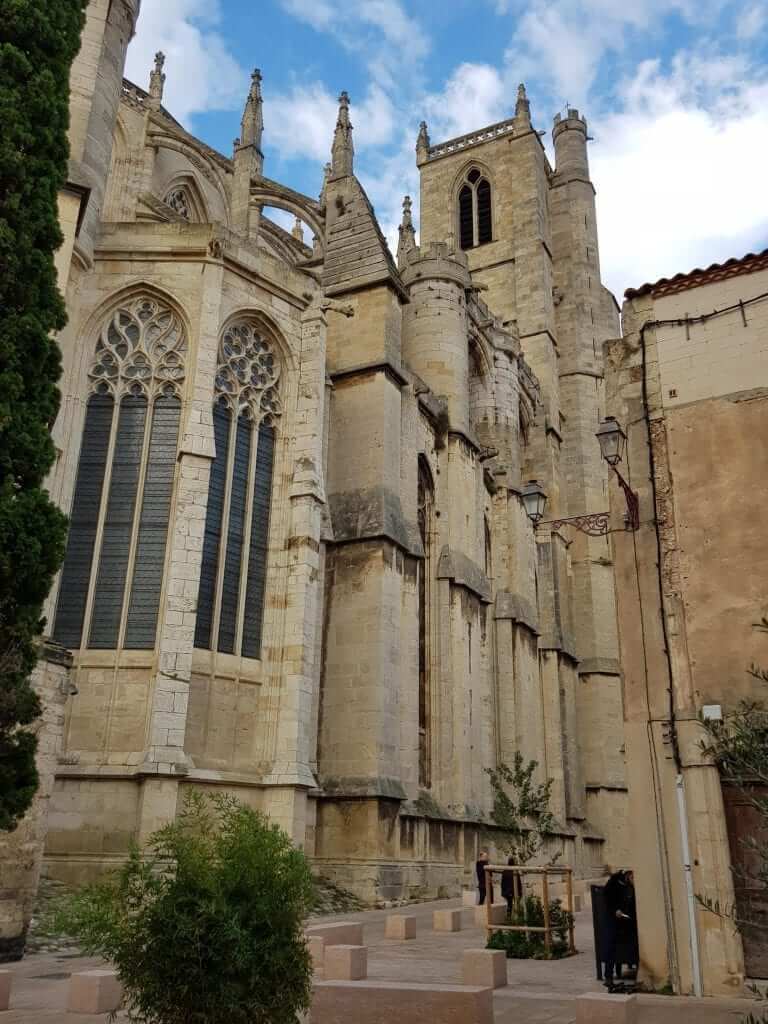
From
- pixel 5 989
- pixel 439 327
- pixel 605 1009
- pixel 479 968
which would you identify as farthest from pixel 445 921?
pixel 439 327

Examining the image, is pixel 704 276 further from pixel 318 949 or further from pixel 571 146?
pixel 571 146

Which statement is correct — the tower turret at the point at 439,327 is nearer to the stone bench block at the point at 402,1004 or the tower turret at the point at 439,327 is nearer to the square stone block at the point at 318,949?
the square stone block at the point at 318,949

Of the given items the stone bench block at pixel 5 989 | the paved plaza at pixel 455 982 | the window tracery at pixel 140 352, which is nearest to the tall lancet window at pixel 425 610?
the paved plaza at pixel 455 982

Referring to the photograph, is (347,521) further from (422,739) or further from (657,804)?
(657,804)

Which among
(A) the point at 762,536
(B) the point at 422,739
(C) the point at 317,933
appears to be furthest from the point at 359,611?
(A) the point at 762,536

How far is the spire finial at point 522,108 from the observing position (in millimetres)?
39000

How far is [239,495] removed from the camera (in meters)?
15.4

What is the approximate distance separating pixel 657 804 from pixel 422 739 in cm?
1151

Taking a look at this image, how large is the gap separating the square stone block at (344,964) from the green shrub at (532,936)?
117 inches

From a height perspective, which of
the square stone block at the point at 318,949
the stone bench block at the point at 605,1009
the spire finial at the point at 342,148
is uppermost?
Result: the spire finial at the point at 342,148

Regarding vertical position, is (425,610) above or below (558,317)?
below

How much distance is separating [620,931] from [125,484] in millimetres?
9963

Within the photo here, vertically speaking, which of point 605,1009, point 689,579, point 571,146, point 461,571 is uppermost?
point 571,146

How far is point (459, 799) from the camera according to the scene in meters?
19.0
